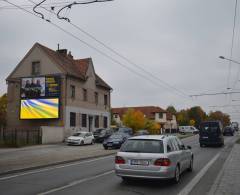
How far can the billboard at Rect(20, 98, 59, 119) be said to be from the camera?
39.5m

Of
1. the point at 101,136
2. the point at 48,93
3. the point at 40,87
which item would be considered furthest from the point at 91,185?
the point at 40,87

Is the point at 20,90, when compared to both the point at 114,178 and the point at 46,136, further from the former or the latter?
the point at 114,178

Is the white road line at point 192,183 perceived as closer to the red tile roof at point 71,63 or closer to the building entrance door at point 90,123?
the red tile roof at point 71,63

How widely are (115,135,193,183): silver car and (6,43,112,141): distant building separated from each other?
28.0 metres

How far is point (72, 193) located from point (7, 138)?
26264mm

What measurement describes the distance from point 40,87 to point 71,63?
22.6ft

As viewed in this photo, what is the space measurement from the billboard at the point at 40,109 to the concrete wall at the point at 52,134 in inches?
93.0

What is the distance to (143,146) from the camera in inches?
405

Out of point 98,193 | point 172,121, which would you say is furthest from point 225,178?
point 172,121

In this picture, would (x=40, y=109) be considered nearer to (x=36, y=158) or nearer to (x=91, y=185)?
(x=36, y=158)

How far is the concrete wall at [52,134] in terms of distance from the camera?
34844mm

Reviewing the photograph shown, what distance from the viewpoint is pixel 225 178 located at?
11.1m

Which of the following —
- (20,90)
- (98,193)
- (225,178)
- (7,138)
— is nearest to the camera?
(98,193)

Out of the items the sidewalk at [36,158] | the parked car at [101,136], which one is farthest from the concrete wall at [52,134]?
the sidewalk at [36,158]
